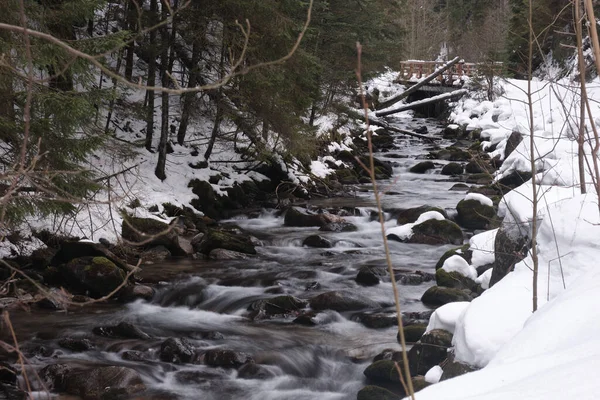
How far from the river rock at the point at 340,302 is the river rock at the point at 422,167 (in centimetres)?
1245

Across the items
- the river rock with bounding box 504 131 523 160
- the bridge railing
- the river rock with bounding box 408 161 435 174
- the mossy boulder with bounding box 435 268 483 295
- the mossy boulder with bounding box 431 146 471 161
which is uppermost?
the bridge railing

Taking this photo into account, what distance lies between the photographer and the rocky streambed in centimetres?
670

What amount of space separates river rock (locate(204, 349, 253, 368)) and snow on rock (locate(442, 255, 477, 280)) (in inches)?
134

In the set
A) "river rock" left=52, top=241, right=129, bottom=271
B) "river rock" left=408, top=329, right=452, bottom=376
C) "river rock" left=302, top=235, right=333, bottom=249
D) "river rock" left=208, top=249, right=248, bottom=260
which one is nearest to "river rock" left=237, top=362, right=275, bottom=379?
"river rock" left=408, top=329, right=452, bottom=376

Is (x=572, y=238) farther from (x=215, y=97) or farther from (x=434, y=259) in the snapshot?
(x=215, y=97)

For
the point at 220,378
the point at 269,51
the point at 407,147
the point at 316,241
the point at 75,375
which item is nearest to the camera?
the point at 75,375

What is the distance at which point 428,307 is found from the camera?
8.64 meters

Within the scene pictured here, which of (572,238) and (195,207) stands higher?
(572,238)

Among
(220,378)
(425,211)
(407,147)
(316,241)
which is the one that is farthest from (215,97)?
(407,147)

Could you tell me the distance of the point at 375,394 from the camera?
6242 millimetres

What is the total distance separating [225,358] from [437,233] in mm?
6486

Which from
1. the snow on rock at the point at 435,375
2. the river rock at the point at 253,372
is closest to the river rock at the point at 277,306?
the river rock at the point at 253,372

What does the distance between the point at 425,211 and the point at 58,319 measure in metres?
8.17

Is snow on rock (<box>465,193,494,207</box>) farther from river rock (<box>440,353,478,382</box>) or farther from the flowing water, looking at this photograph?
river rock (<box>440,353,478,382</box>)
